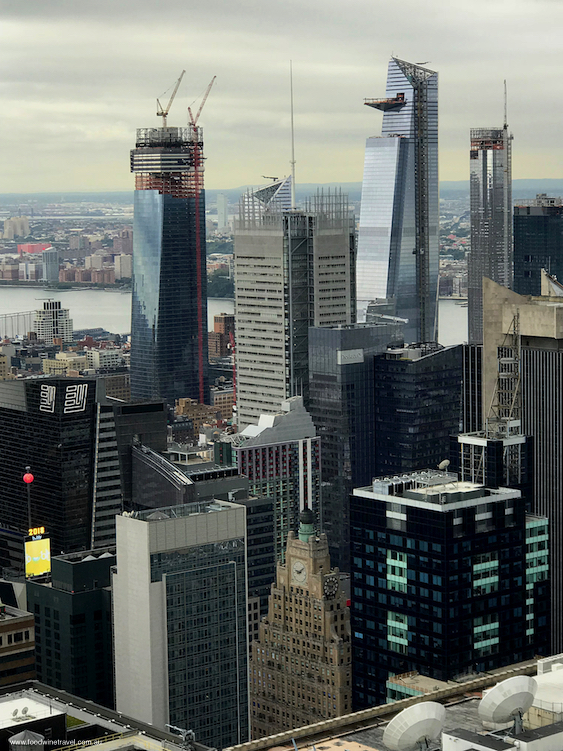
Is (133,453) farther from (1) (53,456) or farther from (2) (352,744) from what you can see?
(2) (352,744)

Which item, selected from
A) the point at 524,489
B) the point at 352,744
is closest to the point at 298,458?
the point at 524,489

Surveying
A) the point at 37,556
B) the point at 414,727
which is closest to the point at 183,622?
the point at 37,556

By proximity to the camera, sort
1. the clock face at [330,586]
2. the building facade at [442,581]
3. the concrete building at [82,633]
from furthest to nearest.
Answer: the clock face at [330,586], the concrete building at [82,633], the building facade at [442,581]

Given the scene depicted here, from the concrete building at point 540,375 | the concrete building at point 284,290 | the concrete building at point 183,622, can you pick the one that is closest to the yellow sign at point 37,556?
the concrete building at point 183,622

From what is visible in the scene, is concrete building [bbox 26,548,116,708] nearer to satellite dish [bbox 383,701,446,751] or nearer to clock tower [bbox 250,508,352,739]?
clock tower [bbox 250,508,352,739]

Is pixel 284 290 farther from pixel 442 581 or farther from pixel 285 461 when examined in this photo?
pixel 442 581

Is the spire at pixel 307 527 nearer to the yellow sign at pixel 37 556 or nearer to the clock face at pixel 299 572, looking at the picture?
the clock face at pixel 299 572
